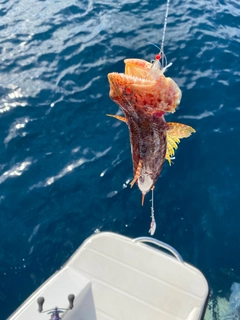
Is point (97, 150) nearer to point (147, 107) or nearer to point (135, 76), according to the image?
point (147, 107)

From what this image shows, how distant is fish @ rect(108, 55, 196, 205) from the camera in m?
4.11

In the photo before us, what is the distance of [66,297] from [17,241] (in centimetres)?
327

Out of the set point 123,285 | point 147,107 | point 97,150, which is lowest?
point 97,150

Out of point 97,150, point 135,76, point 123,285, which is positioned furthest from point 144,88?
point 97,150

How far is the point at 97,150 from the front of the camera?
9711 millimetres

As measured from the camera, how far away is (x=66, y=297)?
4.96 meters

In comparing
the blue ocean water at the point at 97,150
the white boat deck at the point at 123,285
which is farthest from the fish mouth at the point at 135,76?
the blue ocean water at the point at 97,150

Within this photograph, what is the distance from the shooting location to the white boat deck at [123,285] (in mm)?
5141

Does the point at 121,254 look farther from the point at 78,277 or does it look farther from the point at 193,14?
the point at 193,14

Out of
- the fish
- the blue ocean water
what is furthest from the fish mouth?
the blue ocean water

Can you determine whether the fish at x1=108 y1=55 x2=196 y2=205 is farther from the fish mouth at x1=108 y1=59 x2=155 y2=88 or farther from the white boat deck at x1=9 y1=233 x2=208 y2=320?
the white boat deck at x1=9 y1=233 x2=208 y2=320

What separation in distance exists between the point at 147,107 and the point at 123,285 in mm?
3004

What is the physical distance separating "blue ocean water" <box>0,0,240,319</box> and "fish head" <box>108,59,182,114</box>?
14.7 ft

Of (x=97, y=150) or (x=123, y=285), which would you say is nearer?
(x=123, y=285)
